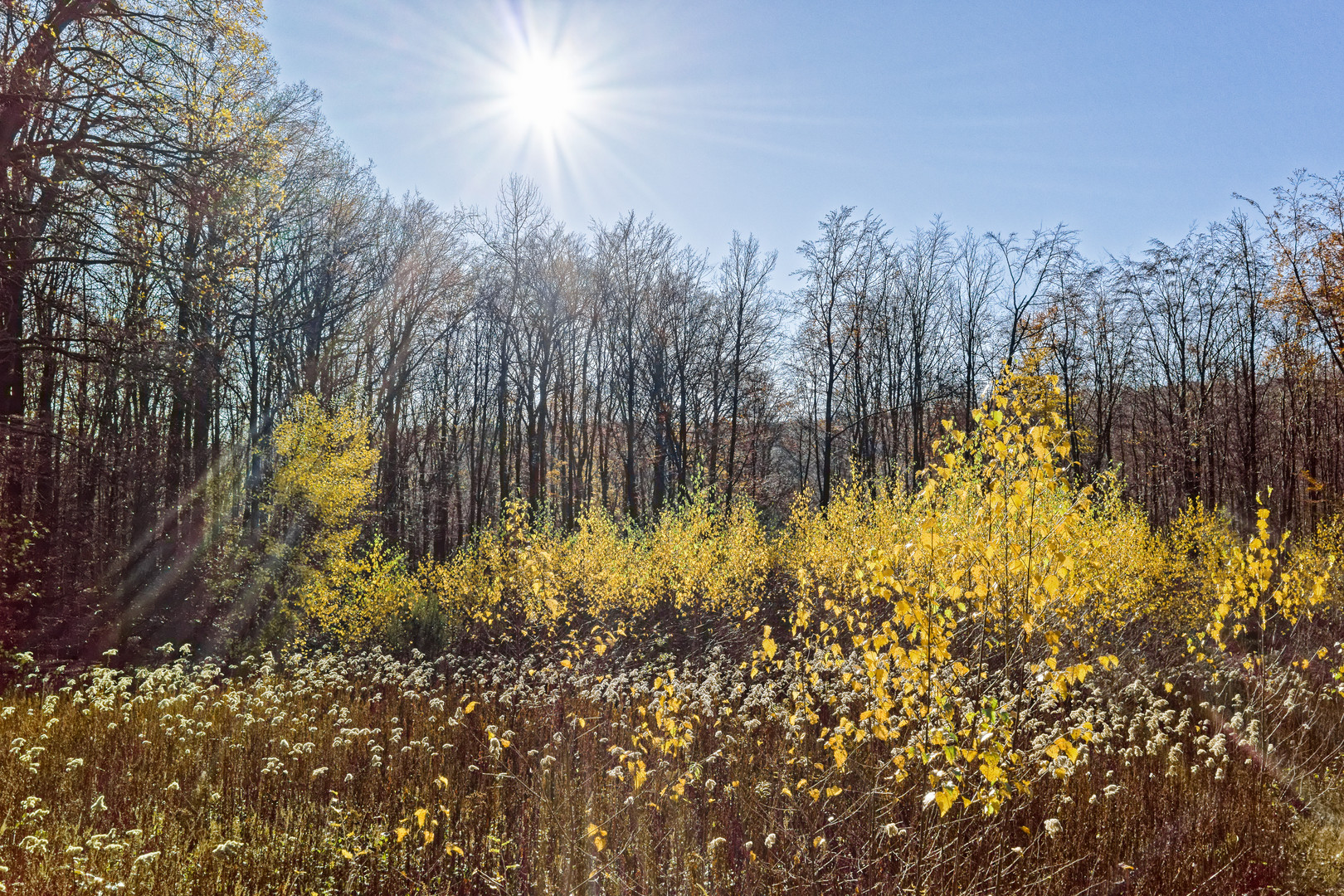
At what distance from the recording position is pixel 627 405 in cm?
2520

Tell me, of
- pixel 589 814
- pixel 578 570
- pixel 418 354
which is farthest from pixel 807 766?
pixel 418 354

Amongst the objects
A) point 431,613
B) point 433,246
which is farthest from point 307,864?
point 433,246

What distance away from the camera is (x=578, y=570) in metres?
11.7

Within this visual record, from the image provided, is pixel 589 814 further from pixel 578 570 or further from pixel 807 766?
pixel 578 570

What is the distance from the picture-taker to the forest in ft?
11.2

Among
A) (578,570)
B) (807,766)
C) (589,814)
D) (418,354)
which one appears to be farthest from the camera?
(418,354)

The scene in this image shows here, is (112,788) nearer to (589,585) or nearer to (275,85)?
(589,585)

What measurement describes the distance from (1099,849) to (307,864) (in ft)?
14.2

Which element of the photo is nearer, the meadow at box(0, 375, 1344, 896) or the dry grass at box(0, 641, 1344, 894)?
the meadow at box(0, 375, 1344, 896)

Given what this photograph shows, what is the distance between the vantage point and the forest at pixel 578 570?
341cm

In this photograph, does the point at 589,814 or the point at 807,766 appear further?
the point at 807,766

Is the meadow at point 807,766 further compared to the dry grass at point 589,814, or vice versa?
the dry grass at point 589,814

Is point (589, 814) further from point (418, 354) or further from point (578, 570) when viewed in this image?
point (418, 354)

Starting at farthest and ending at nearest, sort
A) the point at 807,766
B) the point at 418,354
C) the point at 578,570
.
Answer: the point at 418,354, the point at 578,570, the point at 807,766
